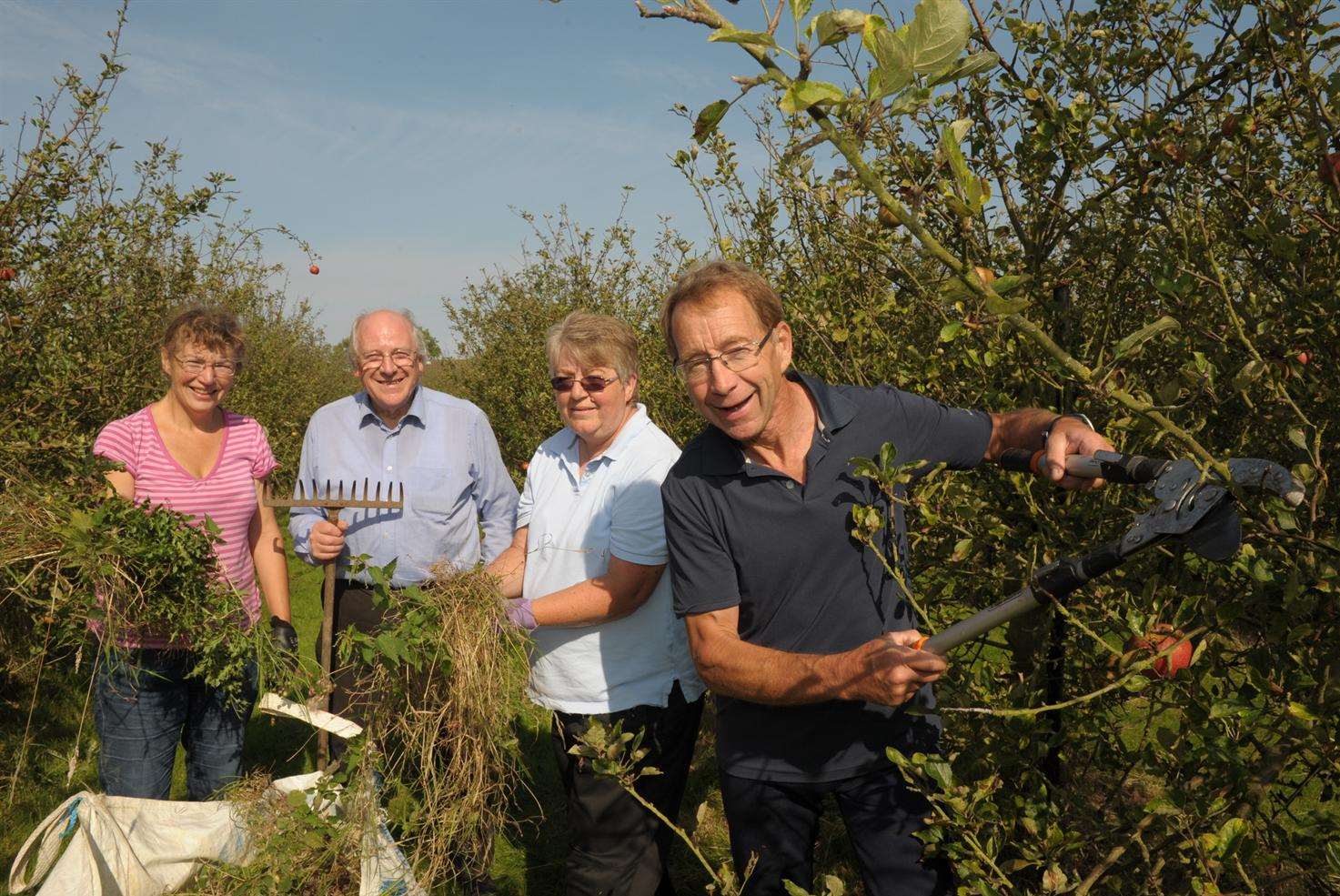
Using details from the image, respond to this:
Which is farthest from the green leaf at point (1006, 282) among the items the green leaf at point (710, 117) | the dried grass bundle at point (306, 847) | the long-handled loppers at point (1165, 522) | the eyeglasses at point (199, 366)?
the eyeglasses at point (199, 366)

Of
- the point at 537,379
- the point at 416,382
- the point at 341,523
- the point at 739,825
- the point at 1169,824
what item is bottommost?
the point at 739,825

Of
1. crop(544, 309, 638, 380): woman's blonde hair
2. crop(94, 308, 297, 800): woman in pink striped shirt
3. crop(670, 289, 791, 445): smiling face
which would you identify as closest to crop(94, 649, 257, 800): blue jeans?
crop(94, 308, 297, 800): woman in pink striped shirt

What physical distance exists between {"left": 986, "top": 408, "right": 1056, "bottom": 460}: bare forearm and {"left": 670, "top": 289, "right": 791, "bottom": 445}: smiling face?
0.50 m

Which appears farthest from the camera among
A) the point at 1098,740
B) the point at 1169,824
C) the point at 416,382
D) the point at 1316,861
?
the point at 416,382

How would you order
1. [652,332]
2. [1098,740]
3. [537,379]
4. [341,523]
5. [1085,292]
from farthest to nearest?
[537,379] < [652,332] < [341,523] < [1085,292] < [1098,740]

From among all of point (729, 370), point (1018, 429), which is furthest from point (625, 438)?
point (1018, 429)

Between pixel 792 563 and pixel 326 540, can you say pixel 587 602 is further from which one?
pixel 326 540

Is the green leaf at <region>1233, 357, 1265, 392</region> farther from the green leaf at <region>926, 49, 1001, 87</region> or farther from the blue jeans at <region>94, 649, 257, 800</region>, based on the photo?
the blue jeans at <region>94, 649, 257, 800</region>

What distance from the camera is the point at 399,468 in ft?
11.4

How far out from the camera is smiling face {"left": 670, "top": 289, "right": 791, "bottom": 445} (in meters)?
2.06

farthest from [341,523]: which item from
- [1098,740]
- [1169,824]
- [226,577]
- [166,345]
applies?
[1169,824]

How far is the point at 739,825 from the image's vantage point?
2176 mm

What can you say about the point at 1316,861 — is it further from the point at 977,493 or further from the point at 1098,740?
the point at 977,493

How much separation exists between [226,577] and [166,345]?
104 centimetres
